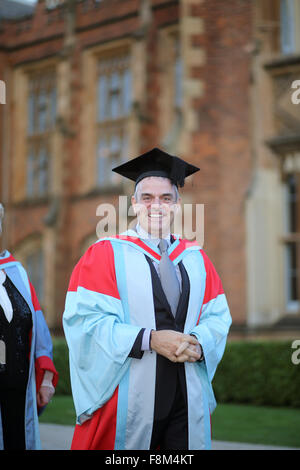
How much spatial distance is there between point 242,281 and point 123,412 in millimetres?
8947

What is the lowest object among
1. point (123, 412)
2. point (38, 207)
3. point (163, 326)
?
point (123, 412)

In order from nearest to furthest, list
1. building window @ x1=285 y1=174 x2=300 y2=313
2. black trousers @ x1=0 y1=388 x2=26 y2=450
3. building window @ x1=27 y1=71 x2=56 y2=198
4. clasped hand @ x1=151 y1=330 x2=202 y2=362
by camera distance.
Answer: clasped hand @ x1=151 y1=330 x2=202 y2=362
black trousers @ x1=0 y1=388 x2=26 y2=450
building window @ x1=285 y1=174 x2=300 y2=313
building window @ x1=27 y1=71 x2=56 y2=198

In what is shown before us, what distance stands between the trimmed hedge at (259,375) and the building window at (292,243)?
2.02m

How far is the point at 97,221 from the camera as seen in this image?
1653 cm

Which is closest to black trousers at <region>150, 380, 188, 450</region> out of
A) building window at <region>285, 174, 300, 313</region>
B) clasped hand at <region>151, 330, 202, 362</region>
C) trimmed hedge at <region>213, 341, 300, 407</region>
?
clasped hand at <region>151, 330, 202, 362</region>

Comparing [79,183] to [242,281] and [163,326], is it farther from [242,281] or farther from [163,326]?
[163,326]

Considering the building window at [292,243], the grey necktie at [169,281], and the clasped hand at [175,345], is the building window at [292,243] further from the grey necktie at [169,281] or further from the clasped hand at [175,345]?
the clasped hand at [175,345]

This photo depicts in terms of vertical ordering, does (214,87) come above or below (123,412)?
above

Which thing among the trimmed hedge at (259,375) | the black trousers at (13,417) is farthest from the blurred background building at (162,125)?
the black trousers at (13,417)

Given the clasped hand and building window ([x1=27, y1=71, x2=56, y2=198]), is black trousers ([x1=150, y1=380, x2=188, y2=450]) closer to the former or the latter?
the clasped hand

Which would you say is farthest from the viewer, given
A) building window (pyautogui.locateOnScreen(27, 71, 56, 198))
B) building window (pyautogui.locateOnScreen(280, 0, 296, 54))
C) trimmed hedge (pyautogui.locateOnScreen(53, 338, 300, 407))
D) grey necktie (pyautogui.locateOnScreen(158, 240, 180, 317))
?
building window (pyautogui.locateOnScreen(27, 71, 56, 198))

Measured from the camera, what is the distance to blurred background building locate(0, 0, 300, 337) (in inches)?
481

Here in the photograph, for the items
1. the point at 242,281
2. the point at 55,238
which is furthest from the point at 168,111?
the point at 242,281

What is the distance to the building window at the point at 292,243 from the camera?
40.0ft
